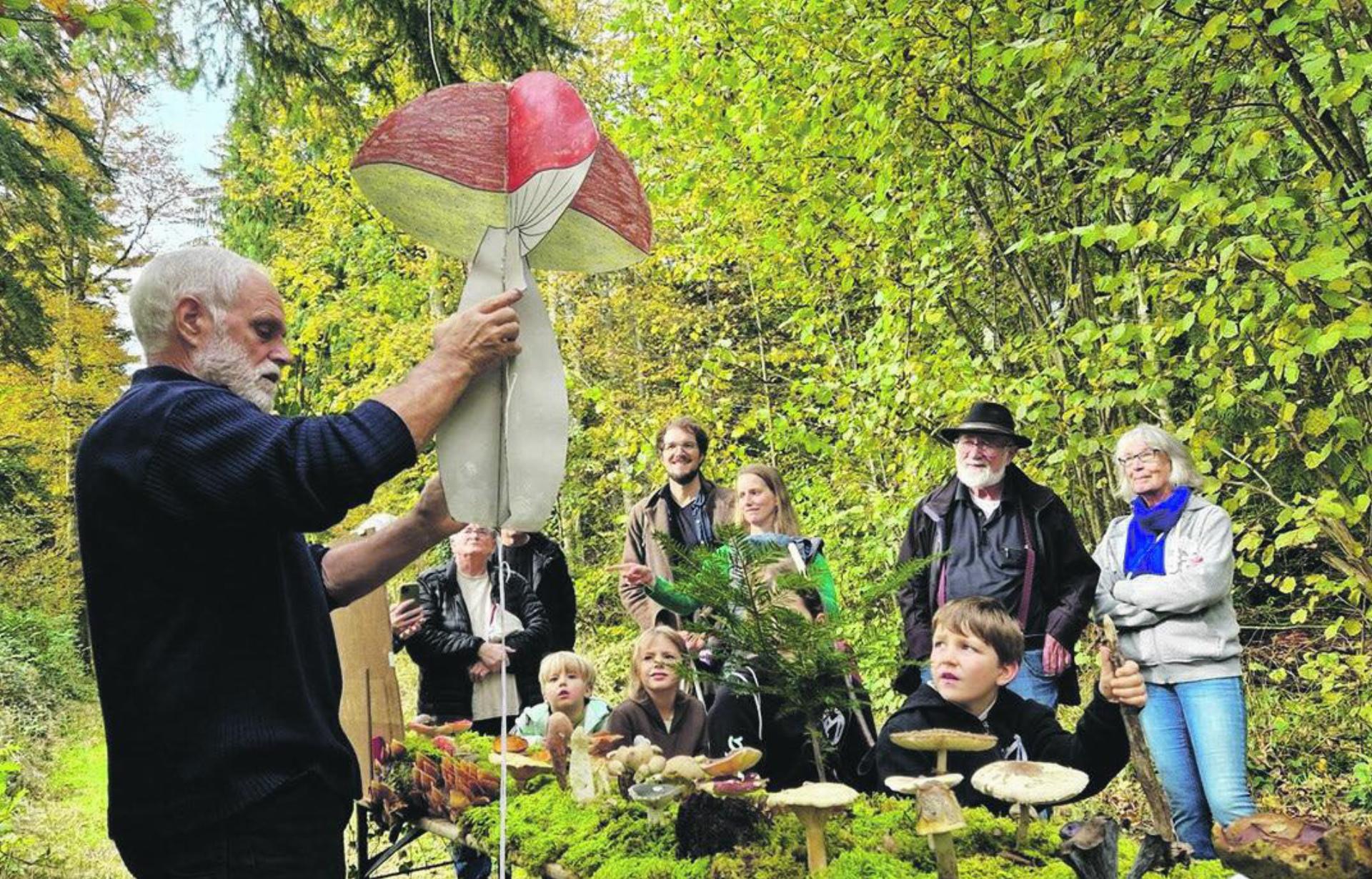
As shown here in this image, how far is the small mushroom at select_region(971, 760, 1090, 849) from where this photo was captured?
1640mm

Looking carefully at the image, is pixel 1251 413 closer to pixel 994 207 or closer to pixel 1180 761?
pixel 994 207

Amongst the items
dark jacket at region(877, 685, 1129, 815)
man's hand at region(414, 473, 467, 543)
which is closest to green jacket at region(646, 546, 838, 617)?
dark jacket at region(877, 685, 1129, 815)

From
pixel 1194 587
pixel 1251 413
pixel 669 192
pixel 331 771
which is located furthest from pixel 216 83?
pixel 1251 413

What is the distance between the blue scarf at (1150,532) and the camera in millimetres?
3953

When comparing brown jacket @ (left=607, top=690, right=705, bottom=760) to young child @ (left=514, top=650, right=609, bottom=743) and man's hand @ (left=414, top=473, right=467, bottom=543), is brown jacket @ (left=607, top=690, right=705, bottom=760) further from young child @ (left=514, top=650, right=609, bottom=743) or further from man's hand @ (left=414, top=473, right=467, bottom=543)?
man's hand @ (left=414, top=473, right=467, bottom=543)

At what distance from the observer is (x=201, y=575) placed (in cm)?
157

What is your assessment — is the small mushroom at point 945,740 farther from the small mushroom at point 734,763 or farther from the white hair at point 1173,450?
the white hair at point 1173,450

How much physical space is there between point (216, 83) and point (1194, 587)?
4.99 meters

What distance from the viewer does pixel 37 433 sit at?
48.4ft

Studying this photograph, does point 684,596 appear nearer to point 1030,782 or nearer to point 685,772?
point 685,772

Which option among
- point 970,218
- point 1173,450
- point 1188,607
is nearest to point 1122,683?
point 1188,607

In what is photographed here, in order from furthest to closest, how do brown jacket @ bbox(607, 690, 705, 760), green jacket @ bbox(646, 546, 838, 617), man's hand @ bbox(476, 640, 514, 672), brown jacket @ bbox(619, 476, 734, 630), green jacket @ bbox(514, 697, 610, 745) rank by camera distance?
brown jacket @ bbox(619, 476, 734, 630)
man's hand @ bbox(476, 640, 514, 672)
green jacket @ bbox(514, 697, 610, 745)
brown jacket @ bbox(607, 690, 705, 760)
green jacket @ bbox(646, 546, 838, 617)

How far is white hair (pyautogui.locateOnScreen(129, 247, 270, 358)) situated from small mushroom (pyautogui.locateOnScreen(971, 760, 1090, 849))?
4.76 feet

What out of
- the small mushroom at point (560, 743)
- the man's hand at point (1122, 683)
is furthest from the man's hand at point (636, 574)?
the man's hand at point (1122, 683)
